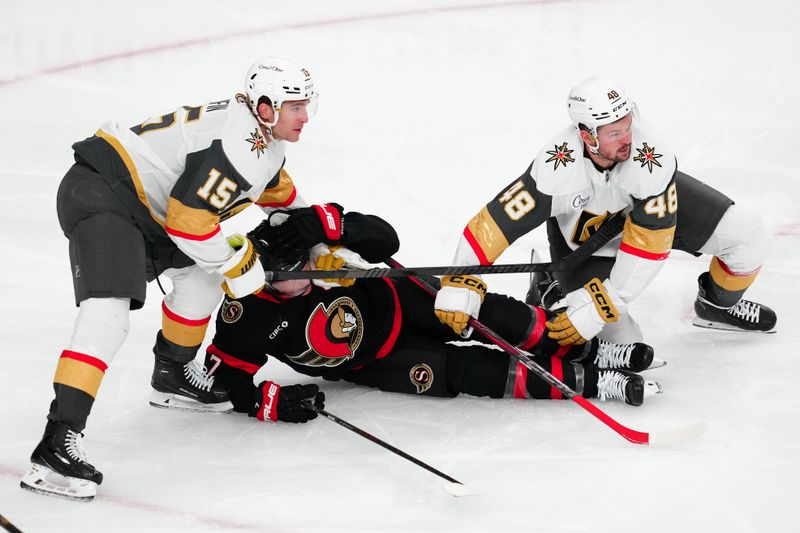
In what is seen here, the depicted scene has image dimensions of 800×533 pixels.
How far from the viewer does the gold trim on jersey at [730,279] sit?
331 centimetres

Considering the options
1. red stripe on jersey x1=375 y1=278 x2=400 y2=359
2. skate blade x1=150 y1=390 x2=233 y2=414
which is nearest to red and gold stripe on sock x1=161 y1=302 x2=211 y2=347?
skate blade x1=150 y1=390 x2=233 y2=414

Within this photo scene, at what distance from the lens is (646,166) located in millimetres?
2799

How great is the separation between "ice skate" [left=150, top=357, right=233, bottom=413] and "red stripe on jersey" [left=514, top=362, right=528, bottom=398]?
31.7 inches

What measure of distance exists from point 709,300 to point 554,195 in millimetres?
861

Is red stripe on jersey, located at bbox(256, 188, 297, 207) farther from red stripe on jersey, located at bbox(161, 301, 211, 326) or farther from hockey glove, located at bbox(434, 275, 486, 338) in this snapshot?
hockey glove, located at bbox(434, 275, 486, 338)

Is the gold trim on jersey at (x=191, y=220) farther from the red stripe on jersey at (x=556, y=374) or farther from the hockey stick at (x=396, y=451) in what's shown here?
the red stripe on jersey at (x=556, y=374)

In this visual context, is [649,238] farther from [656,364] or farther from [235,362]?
[235,362]

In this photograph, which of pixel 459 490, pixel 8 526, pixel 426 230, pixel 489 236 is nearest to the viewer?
pixel 8 526

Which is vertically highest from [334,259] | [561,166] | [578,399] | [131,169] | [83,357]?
[561,166]

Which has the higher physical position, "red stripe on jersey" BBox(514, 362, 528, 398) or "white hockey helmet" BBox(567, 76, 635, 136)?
"white hockey helmet" BBox(567, 76, 635, 136)

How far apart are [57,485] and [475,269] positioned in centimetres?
123

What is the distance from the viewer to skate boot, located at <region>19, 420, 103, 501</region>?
242 cm

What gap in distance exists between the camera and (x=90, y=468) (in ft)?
8.04

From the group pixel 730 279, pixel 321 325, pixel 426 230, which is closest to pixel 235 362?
pixel 321 325
